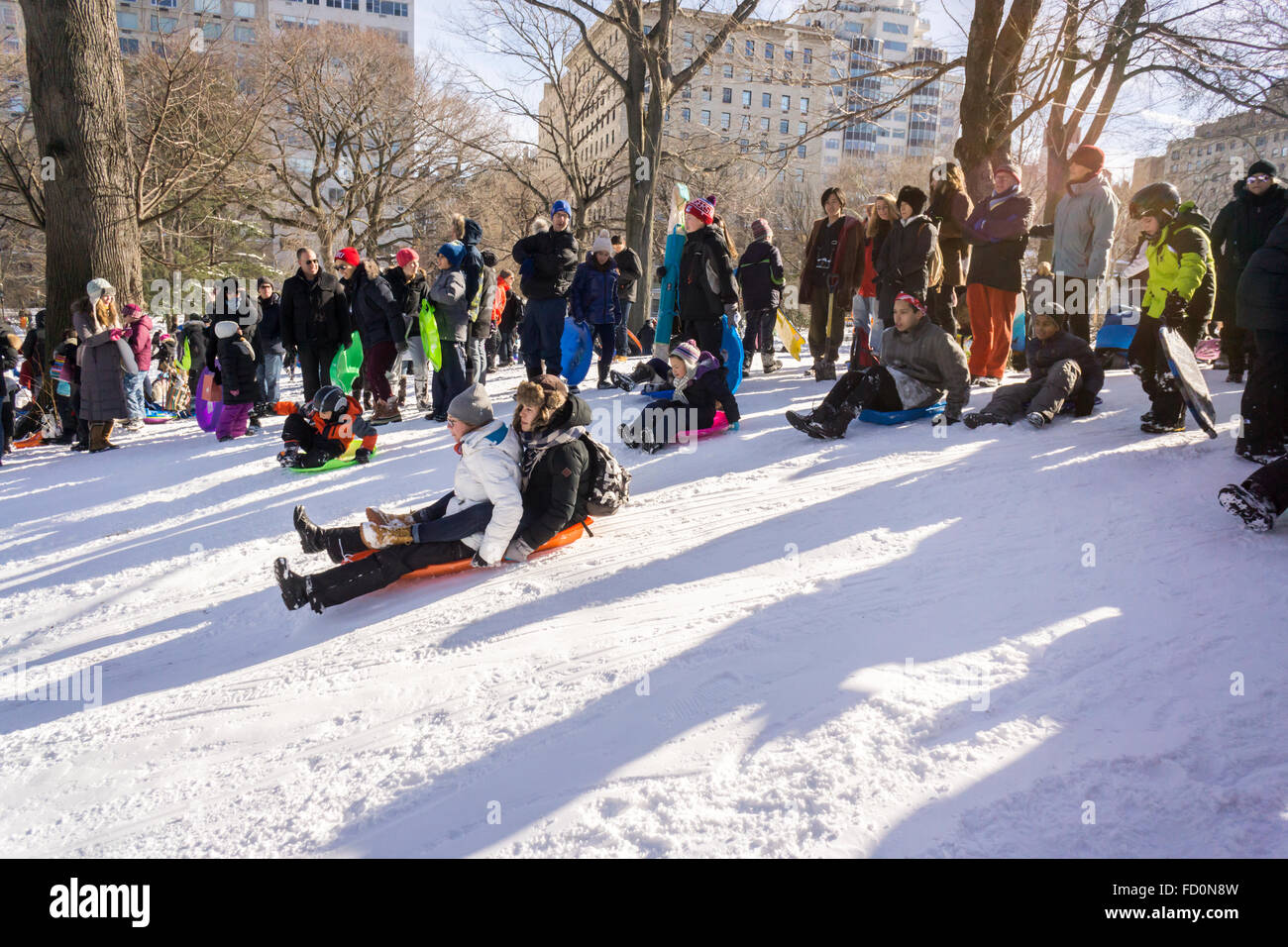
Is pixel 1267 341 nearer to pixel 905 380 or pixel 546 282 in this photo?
pixel 905 380

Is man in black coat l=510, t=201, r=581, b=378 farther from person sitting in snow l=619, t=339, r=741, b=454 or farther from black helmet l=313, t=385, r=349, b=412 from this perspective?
black helmet l=313, t=385, r=349, b=412

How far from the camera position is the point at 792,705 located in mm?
3254

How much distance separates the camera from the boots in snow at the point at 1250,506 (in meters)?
4.48

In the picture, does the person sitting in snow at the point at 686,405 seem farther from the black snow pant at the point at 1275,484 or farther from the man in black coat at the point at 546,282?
the black snow pant at the point at 1275,484

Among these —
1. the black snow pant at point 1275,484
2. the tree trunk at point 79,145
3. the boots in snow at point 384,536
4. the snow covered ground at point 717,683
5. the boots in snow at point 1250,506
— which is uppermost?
the tree trunk at point 79,145

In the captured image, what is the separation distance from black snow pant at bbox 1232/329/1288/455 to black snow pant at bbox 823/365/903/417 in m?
2.57

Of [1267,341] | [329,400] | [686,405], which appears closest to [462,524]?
[686,405]

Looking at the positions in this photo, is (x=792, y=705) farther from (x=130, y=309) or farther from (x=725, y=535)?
(x=130, y=309)

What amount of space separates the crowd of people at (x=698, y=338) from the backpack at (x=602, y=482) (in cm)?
17

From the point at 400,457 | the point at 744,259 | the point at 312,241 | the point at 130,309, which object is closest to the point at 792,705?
the point at 400,457

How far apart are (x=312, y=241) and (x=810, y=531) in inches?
1315

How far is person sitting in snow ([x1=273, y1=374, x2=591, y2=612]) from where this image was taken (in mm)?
4594

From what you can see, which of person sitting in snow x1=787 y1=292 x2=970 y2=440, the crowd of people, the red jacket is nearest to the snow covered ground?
the crowd of people

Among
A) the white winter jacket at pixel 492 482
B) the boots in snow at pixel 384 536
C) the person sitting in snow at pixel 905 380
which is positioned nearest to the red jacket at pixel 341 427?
the boots in snow at pixel 384 536
